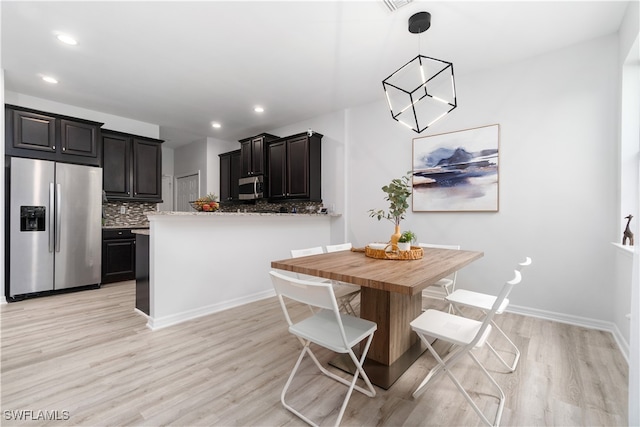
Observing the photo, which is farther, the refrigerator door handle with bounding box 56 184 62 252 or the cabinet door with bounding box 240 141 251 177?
the cabinet door with bounding box 240 141 251 177

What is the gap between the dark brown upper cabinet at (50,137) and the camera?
3.52 metres

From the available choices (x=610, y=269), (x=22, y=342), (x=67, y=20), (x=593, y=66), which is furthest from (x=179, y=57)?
(x=610, y=269)

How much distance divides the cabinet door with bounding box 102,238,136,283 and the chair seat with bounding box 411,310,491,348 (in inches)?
182

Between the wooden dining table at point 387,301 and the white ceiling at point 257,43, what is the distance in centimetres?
203

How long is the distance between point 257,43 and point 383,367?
9.91 ft

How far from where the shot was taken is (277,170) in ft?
16.1

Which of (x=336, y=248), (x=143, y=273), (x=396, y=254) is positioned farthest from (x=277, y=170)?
(x=396, y=254)

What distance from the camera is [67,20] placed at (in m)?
2.40

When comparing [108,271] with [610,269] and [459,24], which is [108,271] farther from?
[610,269]

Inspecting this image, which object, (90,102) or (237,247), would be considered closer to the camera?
(237,247)

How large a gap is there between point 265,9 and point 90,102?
3463 mm

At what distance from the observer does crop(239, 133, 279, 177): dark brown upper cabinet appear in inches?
199

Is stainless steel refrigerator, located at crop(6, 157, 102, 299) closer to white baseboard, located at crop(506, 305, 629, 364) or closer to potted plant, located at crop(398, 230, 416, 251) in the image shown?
potted plant, located at crop(398, 230, 416, 251)

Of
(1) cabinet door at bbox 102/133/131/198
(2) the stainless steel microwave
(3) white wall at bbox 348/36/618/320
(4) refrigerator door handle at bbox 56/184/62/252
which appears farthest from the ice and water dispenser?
(3) white wall at bbox 348/36/618/320
